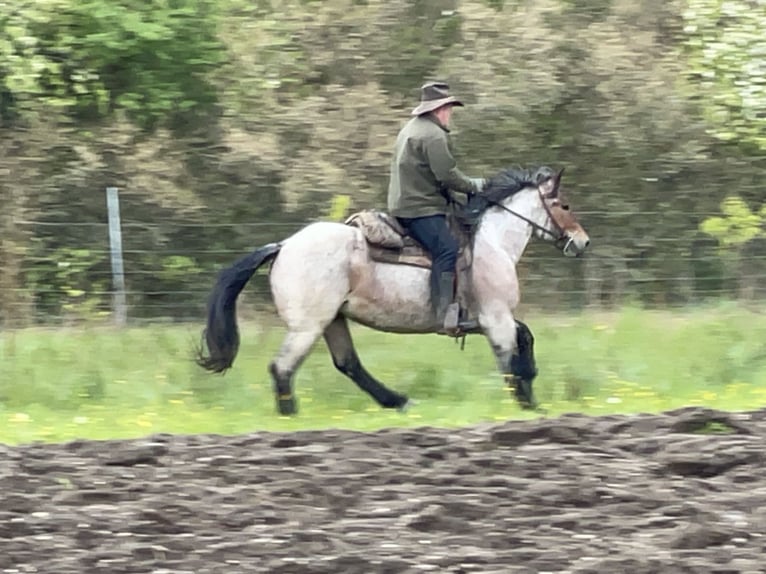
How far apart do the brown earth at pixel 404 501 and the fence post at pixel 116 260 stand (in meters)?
7.39

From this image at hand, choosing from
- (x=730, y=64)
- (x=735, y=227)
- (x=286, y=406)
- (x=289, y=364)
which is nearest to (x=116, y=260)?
(x=289, y=364)

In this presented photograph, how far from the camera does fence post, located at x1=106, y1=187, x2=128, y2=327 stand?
15984mm

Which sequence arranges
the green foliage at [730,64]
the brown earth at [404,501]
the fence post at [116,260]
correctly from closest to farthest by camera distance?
the brown earth at [404,501], the fence post at [116,260], the green foliage at [730,64]

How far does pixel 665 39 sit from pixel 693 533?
13842 mm

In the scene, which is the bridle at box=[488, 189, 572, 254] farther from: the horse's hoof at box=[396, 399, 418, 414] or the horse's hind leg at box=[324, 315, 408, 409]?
the horse's hoof at box=[396, 399, 418, 414]

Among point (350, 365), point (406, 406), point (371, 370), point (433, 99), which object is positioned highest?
point (433, 99)

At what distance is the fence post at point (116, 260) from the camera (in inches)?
629

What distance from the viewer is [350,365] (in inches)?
451

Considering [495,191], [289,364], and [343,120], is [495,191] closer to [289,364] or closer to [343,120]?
[289,364]

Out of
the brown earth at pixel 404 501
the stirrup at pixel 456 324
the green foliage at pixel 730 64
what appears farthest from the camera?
the green foliage at pixel 730 64

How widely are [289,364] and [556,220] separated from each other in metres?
2.59

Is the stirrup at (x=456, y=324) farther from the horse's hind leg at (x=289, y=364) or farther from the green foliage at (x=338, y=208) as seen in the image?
the green foliage at (x=338, y=208)

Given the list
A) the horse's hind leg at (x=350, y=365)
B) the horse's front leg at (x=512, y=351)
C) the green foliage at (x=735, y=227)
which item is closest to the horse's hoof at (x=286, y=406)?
the horse's hind leg at (x=350, y=365)

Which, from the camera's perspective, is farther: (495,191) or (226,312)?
(495,191)
